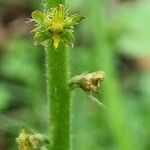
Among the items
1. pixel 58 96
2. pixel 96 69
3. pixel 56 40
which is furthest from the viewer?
pixel 96 69

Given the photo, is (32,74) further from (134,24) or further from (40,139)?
(40,139)

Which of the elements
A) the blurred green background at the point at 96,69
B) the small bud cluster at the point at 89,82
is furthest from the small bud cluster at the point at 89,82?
the blurred green background at the point at 96,69

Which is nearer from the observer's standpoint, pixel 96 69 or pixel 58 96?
pixel 58 96

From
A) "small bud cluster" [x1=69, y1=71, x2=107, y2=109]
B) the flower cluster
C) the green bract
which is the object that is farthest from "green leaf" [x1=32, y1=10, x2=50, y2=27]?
the flower cluster

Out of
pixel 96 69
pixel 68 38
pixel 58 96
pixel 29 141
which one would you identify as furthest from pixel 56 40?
pixel 96 69

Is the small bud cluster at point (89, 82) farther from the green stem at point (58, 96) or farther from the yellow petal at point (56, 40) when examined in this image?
the yellow petal at point (56, 40)

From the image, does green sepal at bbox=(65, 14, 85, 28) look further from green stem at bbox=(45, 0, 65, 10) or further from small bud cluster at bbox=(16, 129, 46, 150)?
small bud cluster at bbox=(16, 129, 46, 150)

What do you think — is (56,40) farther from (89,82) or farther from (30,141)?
(30,141)
